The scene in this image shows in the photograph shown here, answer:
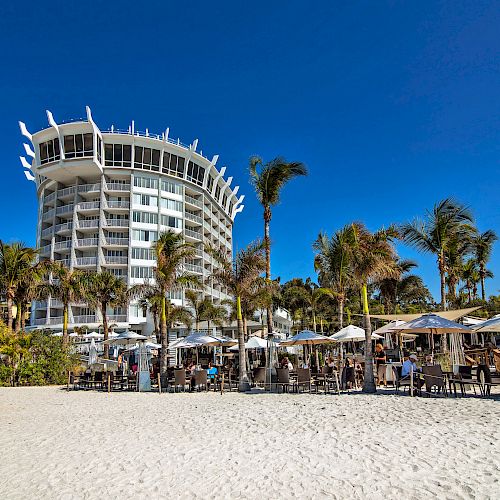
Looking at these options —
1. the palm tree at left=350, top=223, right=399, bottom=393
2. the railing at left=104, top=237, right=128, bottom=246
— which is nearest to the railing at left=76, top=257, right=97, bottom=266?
the railing at left=104, top=237, right=128, bottom=246

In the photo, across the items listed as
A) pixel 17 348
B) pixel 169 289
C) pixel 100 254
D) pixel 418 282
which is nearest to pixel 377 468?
pixel 169 289

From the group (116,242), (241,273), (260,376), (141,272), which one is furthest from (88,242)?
(260,376)

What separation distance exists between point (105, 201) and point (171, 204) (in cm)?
781

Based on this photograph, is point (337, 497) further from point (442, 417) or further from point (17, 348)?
point (17, 348)

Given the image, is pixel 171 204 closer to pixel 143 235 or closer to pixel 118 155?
pixel 143 235

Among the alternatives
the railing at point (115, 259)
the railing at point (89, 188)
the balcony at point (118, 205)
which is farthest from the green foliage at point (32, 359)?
the railing at point (89, 188)

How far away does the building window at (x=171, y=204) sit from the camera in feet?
183

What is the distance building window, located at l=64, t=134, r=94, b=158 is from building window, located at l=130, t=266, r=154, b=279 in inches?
555

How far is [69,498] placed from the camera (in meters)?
5.62

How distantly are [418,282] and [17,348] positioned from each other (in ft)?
99.7

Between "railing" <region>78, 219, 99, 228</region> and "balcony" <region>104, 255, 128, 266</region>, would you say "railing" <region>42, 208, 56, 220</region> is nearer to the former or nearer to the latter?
"railing" <region>78, 219, 99, 228</region>

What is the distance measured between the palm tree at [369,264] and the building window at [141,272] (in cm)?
3826

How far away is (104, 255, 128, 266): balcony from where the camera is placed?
5207 cm

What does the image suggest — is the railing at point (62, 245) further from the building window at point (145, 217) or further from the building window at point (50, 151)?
the building window at point (50, 151)
